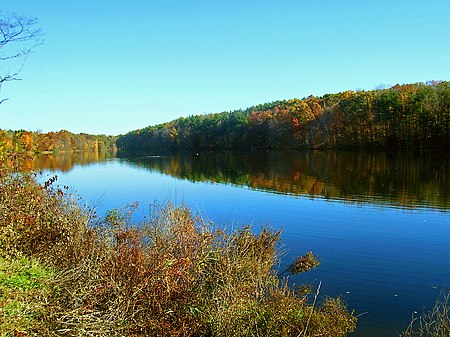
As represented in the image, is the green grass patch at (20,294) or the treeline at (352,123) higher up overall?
the treeline at (352,123)

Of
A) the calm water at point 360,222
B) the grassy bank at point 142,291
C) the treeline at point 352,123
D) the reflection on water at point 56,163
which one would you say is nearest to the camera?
the grassy bank at point 142,291

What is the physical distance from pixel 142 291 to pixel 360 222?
1369 cm

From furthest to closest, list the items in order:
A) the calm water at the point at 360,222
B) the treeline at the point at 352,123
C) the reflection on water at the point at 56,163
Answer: the treeline at the point at 352,123, the reflection on water at the point at 56,163, the calm water at the point at 360,222

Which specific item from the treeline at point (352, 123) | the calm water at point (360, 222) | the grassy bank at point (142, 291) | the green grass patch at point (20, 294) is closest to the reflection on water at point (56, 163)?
the grassy bank at point (142, 291)

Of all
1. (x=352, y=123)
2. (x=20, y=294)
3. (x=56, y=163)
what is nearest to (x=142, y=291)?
(x=20, y=294)

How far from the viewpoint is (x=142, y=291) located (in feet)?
25.2

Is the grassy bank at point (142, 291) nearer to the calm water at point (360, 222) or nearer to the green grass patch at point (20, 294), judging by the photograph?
the green grass patch at point (20, 294)

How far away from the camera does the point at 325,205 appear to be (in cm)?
2298

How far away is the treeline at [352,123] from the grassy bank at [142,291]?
6455 centimetres

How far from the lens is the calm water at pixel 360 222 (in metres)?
10.7

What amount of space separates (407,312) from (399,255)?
14.8ft

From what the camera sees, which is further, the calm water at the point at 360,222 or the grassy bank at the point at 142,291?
the calm water at the point at 360,222

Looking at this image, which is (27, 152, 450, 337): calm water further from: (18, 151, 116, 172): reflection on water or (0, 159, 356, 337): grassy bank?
(18, 151, 116, 172): reflection on water

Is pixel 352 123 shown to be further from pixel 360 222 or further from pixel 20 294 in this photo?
pixel 20 294
